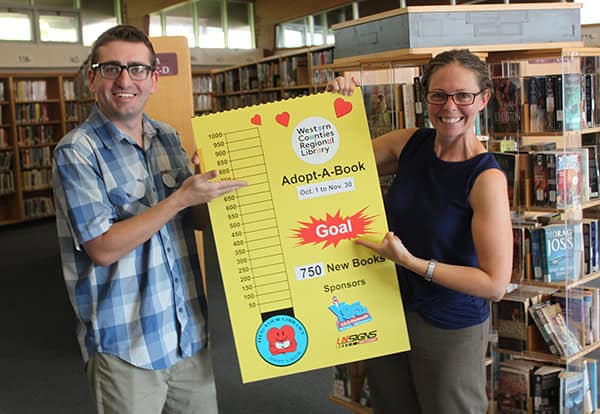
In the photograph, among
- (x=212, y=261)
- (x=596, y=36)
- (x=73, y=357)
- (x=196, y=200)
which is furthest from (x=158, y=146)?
(x=596, y=36)

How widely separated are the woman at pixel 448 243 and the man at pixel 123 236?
21.0 inches

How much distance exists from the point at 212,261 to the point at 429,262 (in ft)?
18.7

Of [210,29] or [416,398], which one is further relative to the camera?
[210,29]

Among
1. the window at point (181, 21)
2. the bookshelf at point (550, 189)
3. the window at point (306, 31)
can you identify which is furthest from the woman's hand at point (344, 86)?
the window at point (306, 31)

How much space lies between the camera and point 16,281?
22.1 ft

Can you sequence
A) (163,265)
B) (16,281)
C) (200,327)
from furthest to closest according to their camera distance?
(16,281), (200,327), (163,265)

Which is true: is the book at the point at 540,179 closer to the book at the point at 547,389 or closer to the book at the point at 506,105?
the book at the point at 506,105

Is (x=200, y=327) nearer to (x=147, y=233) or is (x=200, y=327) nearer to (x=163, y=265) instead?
(x=163, y=265)

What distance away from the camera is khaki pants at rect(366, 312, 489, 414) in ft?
5.75

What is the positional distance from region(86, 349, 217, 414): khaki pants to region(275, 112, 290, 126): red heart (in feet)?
2.41

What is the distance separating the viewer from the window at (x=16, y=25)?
34.2 feet

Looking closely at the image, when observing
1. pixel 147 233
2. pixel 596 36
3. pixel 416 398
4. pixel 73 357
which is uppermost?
pixel 596 36

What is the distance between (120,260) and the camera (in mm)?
1617

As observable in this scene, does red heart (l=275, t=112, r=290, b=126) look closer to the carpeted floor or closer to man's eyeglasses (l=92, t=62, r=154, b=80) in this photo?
man's eyeglasses (l=92, t=62, r=154, b=80)
